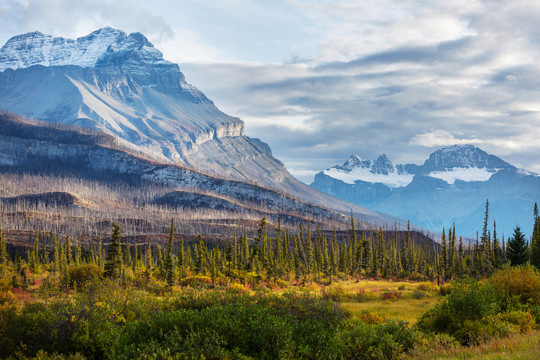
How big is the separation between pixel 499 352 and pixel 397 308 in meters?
27.7

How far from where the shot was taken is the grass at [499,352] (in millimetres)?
16672

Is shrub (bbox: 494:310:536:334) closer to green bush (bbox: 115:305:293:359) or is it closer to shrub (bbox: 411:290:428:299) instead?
green bush (bbox: 115:305:293:359)

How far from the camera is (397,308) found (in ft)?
148

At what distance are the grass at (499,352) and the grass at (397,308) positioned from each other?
17579mm

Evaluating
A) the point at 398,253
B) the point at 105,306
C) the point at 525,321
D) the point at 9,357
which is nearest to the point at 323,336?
the point at 525,321

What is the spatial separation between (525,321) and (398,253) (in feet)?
358

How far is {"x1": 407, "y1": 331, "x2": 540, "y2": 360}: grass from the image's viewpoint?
16672 mm

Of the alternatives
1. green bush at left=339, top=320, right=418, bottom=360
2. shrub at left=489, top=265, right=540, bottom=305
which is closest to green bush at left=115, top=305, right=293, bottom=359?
green bush at left=339, top=320, right=418, bottom=360

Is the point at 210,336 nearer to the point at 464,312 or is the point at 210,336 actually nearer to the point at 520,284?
the point at 464,312

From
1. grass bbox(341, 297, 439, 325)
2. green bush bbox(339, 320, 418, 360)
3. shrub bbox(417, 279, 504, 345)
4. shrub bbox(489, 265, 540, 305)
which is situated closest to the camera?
green bush bbox(339, 320, 418, 360)

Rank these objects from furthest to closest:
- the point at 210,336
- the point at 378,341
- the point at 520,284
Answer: the point at 520,284 → the point at 378,341 → the point at 210,336

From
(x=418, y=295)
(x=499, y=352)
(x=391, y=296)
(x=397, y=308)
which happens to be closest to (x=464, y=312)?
(x=499, y=352)

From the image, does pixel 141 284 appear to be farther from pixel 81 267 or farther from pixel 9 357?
pixel 9 357

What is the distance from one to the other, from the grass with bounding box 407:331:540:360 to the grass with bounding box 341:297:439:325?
1758 cm
